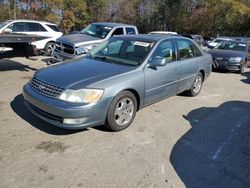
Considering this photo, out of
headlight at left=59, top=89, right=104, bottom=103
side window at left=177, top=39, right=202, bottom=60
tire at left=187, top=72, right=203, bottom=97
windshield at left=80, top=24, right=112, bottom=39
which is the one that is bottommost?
tire at left=187, top=72, right=203, bottom=97

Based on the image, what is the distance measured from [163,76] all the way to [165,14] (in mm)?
30646

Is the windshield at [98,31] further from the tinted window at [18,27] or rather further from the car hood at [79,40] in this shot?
the tinted window at [18,27]

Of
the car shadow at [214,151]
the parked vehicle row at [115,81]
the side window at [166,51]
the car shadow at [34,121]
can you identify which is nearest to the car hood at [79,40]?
the parked vehicle row at [115,81]

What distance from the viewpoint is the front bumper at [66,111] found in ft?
12.6

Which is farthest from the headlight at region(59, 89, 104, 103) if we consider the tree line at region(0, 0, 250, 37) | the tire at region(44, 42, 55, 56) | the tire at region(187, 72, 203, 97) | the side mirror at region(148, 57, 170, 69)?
the tree line at region(0, 0, 250, 37)

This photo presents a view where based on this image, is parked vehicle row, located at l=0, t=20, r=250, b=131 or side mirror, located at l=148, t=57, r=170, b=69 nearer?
parked vehicle row, located at l=0, t=20, r=250, b=131

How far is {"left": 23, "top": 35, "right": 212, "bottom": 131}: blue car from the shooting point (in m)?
3.94

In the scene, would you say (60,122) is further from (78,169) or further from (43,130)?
(78,169)

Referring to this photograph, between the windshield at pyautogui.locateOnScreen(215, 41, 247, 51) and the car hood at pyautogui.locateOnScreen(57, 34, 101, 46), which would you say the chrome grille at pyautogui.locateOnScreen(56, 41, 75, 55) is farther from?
the windshield at pyautogui.locateOnScreen(215, 41, 247, 51)

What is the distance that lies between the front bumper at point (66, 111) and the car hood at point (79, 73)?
0.95 ft

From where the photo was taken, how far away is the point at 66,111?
150 inches

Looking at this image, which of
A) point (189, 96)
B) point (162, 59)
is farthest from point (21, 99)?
point (189, 96)

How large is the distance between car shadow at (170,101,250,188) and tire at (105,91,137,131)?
37.0 inches

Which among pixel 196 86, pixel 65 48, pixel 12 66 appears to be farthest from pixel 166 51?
pixel 12 66
